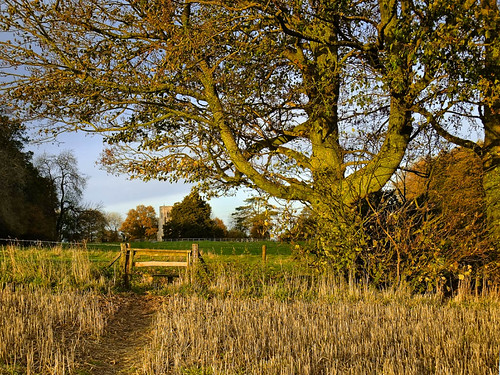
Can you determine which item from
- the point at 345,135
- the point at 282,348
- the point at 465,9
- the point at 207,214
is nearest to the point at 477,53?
the point at 465,9

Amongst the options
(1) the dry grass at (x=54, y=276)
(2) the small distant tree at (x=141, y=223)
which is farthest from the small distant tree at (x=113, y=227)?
(1) the dry grass at (x=54, y=276)

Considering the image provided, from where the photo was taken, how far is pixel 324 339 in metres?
5.92

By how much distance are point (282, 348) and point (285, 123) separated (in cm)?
891

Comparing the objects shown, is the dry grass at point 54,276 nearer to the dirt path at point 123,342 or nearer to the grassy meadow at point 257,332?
the grassy meadow at point 257,332

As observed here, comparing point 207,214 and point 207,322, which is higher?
point 207,214

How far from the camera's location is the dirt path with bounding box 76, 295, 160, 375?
240 inches

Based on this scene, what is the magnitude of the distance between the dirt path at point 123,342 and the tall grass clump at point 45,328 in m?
0.20

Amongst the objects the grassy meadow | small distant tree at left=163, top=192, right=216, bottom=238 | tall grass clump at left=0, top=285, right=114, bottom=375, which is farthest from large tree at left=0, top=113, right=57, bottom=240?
the grassy meadow

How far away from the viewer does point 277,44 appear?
1071cm

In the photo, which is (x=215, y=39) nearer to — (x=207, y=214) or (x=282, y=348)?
(x=282, y=348)

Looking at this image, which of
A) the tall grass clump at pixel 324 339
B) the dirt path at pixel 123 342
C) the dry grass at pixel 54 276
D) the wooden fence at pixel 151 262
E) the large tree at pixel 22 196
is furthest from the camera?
the large tree at pixel 22 196

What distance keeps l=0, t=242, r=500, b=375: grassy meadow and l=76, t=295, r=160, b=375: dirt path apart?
3cm

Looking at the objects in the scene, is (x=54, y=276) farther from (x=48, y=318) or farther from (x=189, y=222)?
(x=189, y=222)

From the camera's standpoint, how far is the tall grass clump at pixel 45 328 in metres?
5.75
